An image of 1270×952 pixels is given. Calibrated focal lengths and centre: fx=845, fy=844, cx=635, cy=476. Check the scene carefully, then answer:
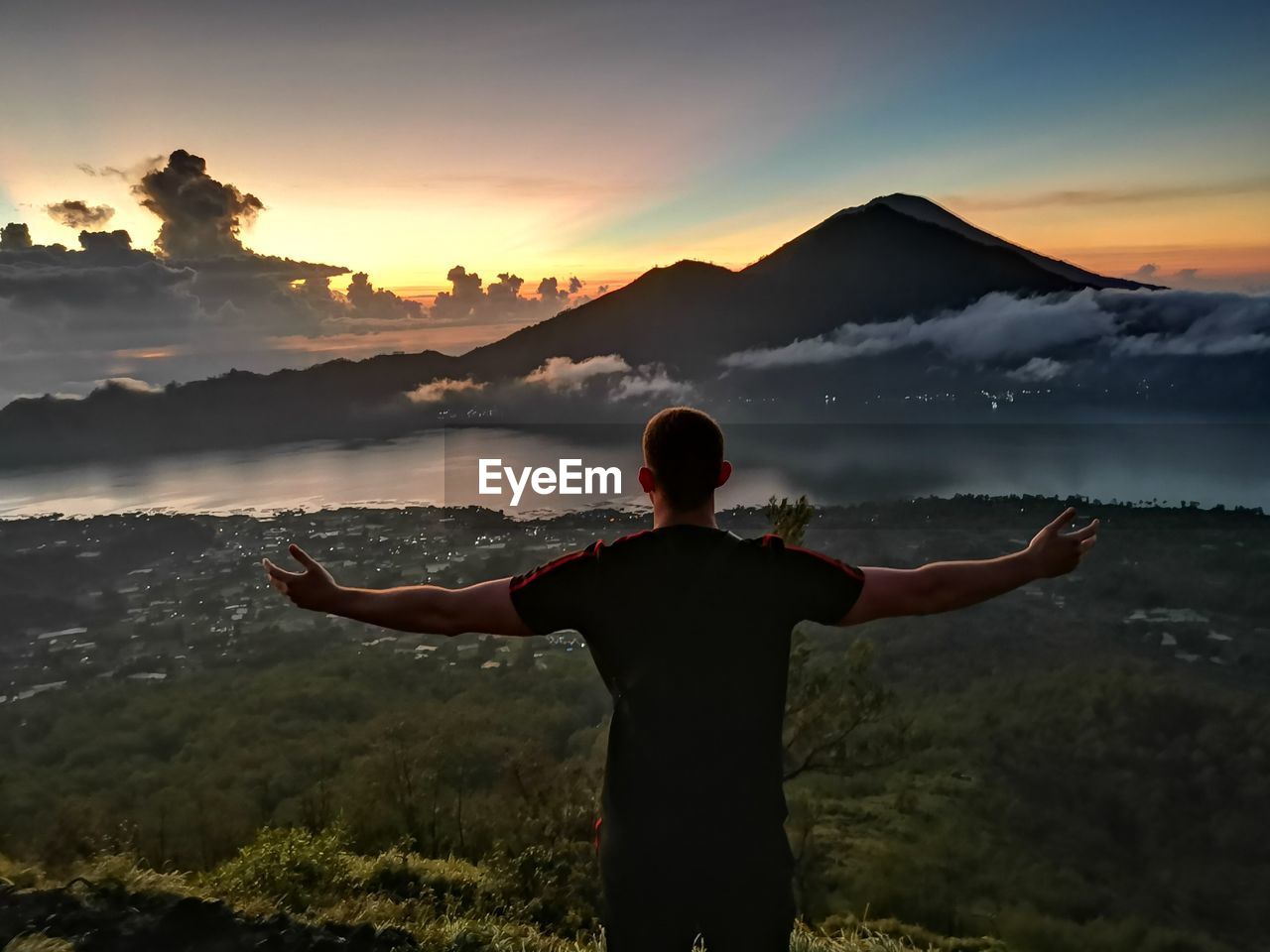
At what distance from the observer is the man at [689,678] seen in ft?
7.69

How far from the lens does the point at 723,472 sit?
2516 millimetres

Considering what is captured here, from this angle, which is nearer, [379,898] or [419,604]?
[419,604]

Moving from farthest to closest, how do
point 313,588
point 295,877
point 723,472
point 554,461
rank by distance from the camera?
point 554,461, point 295,877, point 313,588, point 723,472

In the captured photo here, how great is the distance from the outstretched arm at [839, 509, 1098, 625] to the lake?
91.8 m

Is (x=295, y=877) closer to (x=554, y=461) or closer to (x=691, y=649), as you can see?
(x=691, y=649)

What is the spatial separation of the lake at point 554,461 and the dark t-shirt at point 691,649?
92.3m

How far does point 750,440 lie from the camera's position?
549 ft

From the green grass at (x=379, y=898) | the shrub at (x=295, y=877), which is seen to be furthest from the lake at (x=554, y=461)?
the shrub at (x=295, y=877)

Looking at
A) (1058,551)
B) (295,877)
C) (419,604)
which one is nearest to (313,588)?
(419,604)

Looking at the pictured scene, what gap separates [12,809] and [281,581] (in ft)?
248

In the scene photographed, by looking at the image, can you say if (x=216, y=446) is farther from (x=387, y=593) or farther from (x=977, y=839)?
(x=387, y=593)

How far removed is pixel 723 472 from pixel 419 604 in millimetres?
1012

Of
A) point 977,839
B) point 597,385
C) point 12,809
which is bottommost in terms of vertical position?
point 977,839

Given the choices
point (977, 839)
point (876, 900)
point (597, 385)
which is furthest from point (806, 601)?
point (597, 385)
